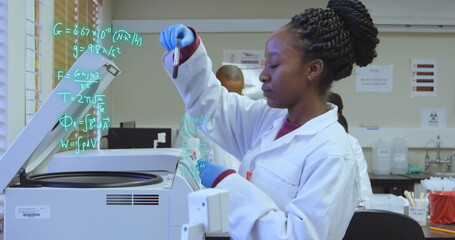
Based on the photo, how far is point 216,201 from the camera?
0.68 metres

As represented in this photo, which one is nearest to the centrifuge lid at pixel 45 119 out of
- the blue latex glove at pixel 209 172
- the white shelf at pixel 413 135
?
the blue latex glove at pixel 209 172

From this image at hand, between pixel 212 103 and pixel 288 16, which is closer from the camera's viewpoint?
pixel 212 103

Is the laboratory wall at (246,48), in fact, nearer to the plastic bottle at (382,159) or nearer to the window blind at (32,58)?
the plastic bottle at (382,159)

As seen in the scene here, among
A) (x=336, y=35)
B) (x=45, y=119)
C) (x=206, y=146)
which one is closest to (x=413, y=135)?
(x=206, y=146)

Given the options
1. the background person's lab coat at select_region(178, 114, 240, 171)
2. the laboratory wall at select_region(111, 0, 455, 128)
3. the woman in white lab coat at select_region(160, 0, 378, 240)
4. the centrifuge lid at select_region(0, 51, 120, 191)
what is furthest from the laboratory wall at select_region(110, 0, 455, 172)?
the centrifuge lid at select_region(0, 51, 120, 191)

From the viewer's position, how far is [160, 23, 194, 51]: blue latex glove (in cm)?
99

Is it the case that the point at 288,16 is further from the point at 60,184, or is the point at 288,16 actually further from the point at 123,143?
the point at 60,184

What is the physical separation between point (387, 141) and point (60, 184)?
3.43 m

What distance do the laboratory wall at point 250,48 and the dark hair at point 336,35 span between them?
2.71 m

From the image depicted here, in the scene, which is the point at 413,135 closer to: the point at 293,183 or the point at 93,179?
the point at 293,183

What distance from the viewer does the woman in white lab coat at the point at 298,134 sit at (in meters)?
0.86

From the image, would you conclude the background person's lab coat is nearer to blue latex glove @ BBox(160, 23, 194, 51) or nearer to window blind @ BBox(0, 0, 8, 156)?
window blind @ BBox(0, 0, 8, 156)

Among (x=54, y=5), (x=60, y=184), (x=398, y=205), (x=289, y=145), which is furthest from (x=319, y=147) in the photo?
(x=54, y=5)

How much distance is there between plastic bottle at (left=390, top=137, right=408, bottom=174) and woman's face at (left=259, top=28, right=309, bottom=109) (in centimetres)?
304
